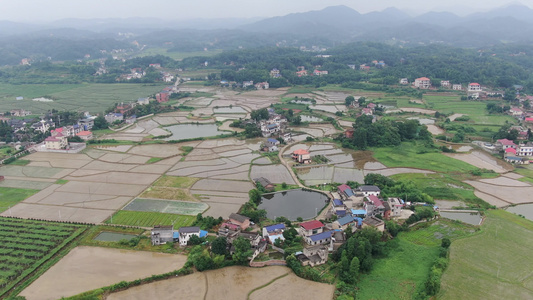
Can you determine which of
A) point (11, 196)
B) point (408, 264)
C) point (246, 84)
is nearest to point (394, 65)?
point (246, 84)

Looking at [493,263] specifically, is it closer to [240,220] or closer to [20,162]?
[240,220]

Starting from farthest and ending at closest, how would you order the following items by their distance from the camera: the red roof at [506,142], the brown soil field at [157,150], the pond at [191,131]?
1. the pond at [191,131]
2. the brown soil field at [157,150]
3. the red roof at [506,142]

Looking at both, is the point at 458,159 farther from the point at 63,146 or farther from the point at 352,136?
the point at 63,146

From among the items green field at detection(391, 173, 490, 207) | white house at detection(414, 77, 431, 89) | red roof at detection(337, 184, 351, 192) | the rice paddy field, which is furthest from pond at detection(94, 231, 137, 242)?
white house at detection(414, 77, 431, 89)

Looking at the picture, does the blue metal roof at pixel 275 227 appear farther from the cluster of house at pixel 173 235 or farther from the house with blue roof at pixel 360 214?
the house with blue roof at pixel 360 214

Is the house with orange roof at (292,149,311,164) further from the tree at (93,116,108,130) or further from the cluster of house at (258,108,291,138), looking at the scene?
the tree at (93,116,108,130)

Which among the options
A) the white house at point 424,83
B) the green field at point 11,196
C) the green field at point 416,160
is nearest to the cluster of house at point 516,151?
the green field at point 416,160
